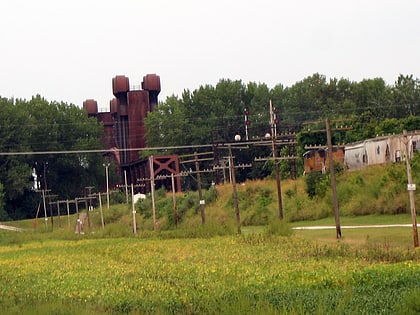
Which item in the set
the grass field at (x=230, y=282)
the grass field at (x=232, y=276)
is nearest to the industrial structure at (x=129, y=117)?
the grass field at (x=232, y=276)

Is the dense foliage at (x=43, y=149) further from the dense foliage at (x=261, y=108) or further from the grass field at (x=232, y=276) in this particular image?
the grass field at (x=232, y=276)

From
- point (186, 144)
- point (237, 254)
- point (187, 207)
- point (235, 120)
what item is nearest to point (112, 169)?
point (186, 144)

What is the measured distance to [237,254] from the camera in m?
32.1

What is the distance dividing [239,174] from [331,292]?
306 feet

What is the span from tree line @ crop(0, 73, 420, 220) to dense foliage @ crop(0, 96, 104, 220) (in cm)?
12

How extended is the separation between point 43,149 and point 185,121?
19.2m

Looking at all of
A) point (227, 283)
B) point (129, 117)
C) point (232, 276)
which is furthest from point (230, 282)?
point (129, 117)

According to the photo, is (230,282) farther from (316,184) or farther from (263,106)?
(263,106)

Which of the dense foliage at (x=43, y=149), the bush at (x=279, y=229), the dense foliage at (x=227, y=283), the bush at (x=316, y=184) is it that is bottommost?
the dense foliage at (x=227, y=283)

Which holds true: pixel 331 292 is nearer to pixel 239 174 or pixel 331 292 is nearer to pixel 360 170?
pixel 360 170

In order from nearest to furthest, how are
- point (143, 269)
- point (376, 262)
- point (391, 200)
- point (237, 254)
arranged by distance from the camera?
point (376, 262)
point (143, 269)
point (237, 254)
point (391, 200)

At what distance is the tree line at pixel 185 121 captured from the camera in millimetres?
106625

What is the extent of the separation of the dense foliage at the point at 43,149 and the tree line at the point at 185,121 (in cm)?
12

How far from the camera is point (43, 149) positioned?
109 m
